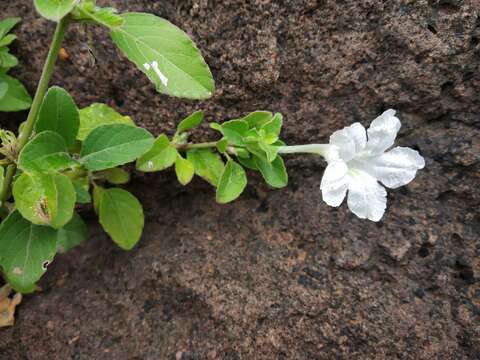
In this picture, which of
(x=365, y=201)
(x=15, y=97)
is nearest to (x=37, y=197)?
(x=15, y=97)

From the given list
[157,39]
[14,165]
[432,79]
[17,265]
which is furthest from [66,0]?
[432,79]

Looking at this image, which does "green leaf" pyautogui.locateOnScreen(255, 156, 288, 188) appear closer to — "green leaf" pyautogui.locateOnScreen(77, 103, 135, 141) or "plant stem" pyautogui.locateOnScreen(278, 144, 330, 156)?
"plant stem" pyautogui.locateOnScreen(278, 144, 330, 156)

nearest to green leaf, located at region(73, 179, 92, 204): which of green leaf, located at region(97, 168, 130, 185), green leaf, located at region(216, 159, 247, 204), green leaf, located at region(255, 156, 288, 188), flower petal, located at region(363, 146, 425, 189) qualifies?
green leaf, located at region(97, 168, 130, 185)

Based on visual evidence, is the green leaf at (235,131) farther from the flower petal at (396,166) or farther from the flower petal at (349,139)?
the flower petal at (396,166)

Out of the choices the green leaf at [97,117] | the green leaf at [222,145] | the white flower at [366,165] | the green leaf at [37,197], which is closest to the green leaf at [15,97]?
the green leaf at [97,117]

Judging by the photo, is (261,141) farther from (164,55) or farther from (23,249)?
(23,249)
